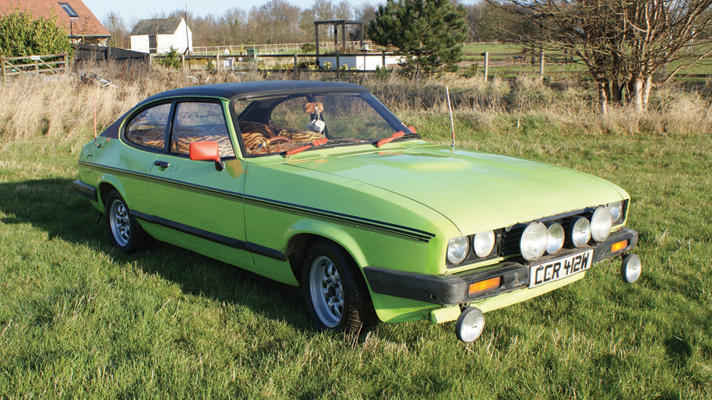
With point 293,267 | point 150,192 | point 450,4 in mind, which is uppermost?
point 450,4

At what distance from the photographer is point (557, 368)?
283cm

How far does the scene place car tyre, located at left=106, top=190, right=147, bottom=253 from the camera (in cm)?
481

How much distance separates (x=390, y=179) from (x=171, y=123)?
6.93ft

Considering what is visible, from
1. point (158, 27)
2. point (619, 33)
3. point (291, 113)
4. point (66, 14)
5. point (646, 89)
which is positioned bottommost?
point (291, 113)

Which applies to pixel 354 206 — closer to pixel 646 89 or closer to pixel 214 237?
pixel 214 237

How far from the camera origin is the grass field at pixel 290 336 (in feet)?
8.86

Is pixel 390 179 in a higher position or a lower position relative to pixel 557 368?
higher

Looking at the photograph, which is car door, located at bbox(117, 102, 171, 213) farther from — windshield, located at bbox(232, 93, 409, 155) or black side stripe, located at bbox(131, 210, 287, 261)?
windshield, located at bbox(232, 93, 409, 155)

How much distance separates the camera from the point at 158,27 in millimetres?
73062

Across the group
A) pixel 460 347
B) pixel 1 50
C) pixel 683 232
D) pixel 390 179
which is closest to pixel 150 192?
pixel 390 179

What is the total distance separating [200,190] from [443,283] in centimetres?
199

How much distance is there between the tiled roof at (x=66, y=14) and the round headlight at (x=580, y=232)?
44547mm

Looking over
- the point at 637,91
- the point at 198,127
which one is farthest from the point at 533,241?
the point at 637,91

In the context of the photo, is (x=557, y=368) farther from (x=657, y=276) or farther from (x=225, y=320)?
(x=225, y=320)
